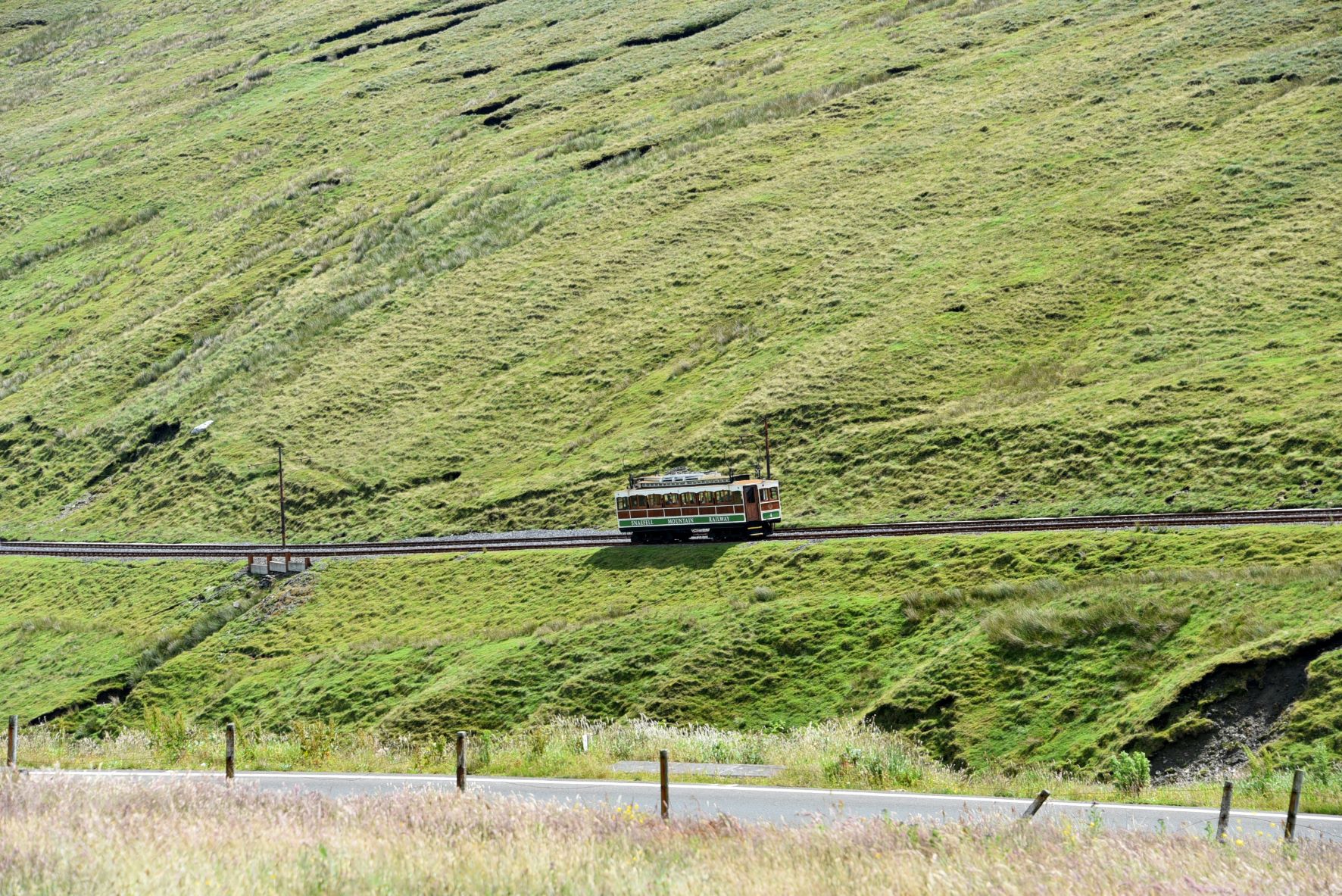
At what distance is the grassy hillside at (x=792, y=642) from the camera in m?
23.1

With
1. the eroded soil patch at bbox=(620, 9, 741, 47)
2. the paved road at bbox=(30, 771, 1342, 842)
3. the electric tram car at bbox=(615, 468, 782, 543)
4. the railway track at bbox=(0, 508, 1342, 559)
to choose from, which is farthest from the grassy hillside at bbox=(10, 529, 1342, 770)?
the eroded soil patch at bbox=(620, 9, 741, 47)

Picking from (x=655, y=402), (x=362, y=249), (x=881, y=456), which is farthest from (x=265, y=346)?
(x=881, y=456)

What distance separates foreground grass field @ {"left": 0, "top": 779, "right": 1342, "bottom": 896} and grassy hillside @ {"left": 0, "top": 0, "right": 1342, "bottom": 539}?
2929 centimetres

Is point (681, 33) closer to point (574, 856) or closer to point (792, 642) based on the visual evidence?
point (792, 642)

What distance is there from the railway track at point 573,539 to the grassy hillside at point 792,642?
5.95ft

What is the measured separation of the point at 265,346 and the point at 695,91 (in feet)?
158

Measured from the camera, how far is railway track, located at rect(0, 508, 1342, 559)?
32.9 meters

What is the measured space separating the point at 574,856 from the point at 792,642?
21478 mm

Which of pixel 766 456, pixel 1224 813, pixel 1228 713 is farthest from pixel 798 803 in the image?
pixel 766 456

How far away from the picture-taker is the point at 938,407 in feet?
168

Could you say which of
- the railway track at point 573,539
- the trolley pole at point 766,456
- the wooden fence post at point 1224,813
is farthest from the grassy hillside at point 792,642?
the wooden fence post at point 1224,813

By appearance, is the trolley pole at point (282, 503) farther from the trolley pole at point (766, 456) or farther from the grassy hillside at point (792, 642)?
the trolley pole at point (766, 456)

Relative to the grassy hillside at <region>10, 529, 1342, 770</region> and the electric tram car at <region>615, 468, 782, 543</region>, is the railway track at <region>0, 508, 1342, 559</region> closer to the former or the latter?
the electric tram car at <region>615, 468, 782, 543</region>

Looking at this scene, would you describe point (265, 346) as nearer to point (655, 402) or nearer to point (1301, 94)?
point (655, 402)
